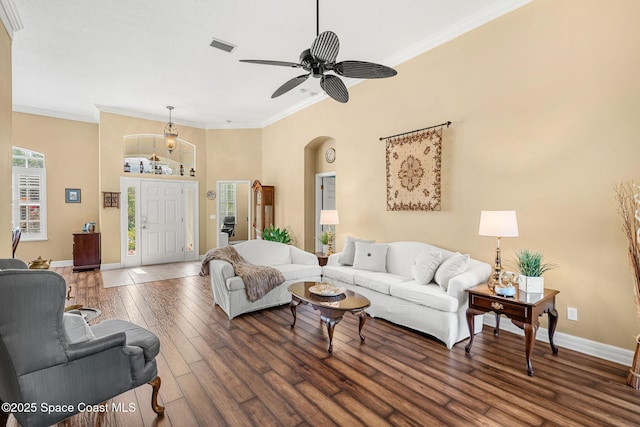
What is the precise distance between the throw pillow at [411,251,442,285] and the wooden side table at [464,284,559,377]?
532mm

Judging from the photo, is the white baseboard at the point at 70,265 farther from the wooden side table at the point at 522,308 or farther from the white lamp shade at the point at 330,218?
the wooden side table at the point at 522,308

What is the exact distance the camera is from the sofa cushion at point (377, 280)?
367cm

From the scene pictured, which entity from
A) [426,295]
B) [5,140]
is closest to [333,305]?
[426,295]

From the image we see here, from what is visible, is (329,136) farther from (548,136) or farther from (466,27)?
(548,136)

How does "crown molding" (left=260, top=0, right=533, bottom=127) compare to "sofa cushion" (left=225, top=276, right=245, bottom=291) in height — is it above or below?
above

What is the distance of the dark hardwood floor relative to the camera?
2.04 meters

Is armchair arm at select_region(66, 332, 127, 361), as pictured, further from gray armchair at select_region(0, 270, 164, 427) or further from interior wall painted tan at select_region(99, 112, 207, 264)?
interior wall painted tan at select_region(99, 112, 207, 264)

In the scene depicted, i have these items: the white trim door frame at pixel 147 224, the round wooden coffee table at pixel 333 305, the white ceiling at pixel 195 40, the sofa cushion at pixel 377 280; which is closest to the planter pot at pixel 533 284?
the sofa cushion at pixel 377 280

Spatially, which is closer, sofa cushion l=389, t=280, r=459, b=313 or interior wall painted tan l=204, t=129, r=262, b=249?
sofa cushion l=389, t=280, r=459, b=313

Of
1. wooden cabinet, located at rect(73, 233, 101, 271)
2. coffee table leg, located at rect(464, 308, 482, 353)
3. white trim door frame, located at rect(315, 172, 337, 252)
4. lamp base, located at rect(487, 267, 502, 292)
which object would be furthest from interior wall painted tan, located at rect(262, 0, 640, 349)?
wooden cabinet, located at rect(73, 233, 101, 271)

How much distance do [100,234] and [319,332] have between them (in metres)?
6.06

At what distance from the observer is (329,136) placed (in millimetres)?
5941

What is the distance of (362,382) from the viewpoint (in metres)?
2.43

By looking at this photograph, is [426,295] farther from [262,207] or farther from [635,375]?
[262,207]
